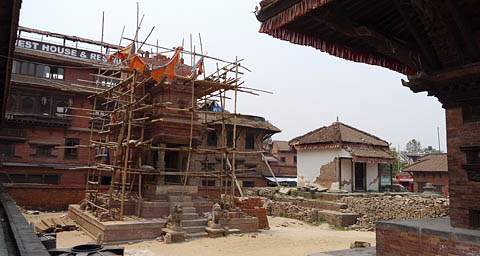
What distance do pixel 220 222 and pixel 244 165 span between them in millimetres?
17568

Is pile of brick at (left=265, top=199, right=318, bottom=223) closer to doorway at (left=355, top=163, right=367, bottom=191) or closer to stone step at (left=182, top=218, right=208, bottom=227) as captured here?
doorway at (left=355, top=163, right=367, bottom=191)

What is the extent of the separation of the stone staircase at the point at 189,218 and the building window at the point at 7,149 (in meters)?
15.8

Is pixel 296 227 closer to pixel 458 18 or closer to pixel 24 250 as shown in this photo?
pixel 458 18

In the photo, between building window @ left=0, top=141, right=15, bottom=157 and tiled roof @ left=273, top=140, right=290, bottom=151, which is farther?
tiled roof @ left=273, top=140, right=290, bottom=151

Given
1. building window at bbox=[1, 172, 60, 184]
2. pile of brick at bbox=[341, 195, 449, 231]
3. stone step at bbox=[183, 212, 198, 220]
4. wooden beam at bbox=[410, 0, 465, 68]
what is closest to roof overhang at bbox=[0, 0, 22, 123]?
wooden beam at bbox=[410, 0, 465, 68]

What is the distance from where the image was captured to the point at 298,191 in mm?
23938

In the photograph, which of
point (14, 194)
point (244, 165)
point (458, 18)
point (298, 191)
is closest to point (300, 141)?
point (298, 191)

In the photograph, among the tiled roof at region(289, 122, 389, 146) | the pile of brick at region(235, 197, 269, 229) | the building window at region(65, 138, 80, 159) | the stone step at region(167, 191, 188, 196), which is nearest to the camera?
the stone step at region(167, 191, 188, 196)

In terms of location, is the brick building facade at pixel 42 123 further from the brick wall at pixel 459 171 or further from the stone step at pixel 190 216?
the brick wall at pixel 459 171

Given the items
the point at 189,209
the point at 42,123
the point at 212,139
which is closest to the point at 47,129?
the point at 42,123

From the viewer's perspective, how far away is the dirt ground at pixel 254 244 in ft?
37.9

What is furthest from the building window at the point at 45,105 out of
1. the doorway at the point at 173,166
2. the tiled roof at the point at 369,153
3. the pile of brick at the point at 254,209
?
the tiled roof at the point at 369,153

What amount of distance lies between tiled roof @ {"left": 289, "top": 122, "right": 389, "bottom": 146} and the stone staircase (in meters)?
12.7

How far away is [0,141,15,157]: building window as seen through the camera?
24078 mm
